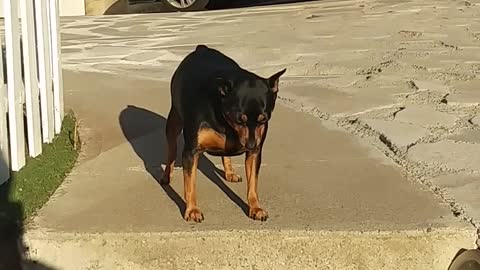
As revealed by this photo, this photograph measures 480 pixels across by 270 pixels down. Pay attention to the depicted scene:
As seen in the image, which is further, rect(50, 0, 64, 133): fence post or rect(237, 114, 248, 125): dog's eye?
rect(50, 0, 64, 133): fence post

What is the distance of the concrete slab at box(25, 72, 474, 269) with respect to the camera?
12.0 ft

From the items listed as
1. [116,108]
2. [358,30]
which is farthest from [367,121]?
[358,30]

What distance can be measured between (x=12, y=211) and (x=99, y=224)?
42 cm

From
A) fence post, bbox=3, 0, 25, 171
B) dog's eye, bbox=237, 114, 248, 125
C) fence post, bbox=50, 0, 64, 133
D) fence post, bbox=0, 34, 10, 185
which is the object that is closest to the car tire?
fence post, bbox=50, 0, 64, 133

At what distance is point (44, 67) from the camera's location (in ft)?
15.9

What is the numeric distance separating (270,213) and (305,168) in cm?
66

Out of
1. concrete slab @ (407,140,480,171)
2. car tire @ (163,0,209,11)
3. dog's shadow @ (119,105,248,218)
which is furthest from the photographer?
car tire @ (163,0,209,11)

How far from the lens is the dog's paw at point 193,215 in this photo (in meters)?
3.78

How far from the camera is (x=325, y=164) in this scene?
4.54 m

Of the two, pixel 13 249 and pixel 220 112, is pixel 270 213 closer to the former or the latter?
pixel 220 112

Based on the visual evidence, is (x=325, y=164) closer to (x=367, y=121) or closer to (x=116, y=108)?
(x=367, y=121)

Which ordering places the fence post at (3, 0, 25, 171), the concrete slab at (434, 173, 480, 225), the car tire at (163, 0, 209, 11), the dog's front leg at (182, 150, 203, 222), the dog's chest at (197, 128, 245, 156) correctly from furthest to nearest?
the car tire at (163, 0, 209, 11) < the fence post at (3, 0, 25, 171) < the concrete slab at (434, 173, 480, 225) < the dog's front leg at (182, 150, 203, 222) < the dog's chest at (197, 128, 245, 156)

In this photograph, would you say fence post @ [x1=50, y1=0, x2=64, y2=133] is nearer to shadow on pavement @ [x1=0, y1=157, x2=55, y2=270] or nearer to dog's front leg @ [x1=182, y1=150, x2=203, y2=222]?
shadow on pavement @ [x1=0, y1=157, x2=55, y2=270]

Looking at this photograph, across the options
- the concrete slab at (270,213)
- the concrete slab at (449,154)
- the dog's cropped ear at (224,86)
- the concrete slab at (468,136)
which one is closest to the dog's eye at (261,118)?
the dog's cropped ear at (224,86)
